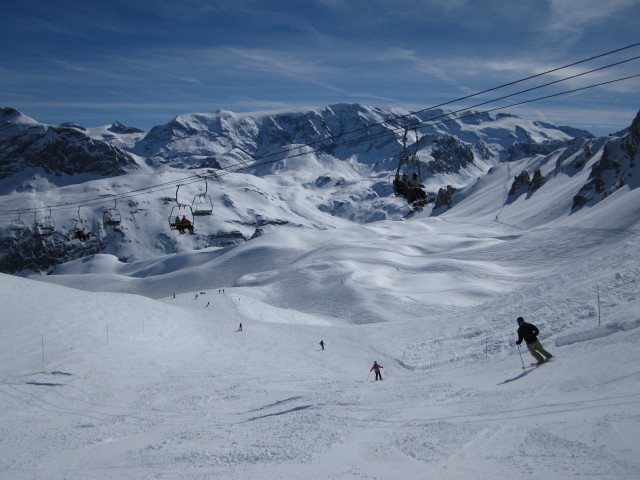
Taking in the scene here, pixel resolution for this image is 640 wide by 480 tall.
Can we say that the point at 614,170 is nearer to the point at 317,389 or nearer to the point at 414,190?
the point at 414,190

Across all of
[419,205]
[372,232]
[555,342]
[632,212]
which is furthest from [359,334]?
[372,232]

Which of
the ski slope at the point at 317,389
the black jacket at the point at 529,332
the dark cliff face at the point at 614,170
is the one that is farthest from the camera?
the dark cliff face at the point at 614,170

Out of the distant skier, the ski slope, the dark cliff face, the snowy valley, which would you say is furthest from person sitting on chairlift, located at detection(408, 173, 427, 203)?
the dark cliff face

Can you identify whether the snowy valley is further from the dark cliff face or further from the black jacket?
the dark cliff face

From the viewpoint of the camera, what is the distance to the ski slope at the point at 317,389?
26.8ft

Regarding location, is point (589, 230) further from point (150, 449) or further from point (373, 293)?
point (150, 449)

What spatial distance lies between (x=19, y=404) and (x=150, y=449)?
9718 mm

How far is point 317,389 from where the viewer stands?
53.8 ft

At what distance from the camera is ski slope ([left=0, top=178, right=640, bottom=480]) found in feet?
26.8

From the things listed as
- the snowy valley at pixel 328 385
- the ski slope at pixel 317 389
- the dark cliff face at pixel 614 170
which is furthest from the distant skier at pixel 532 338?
the dark cliff face at pixel 614 170

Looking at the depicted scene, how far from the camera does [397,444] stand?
29.1 ft

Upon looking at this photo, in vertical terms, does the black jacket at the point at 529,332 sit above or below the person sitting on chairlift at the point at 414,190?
below

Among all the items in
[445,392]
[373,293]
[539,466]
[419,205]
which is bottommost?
[373,293]

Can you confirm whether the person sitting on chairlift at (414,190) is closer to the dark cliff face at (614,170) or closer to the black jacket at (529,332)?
the black jacket at (529,332)
